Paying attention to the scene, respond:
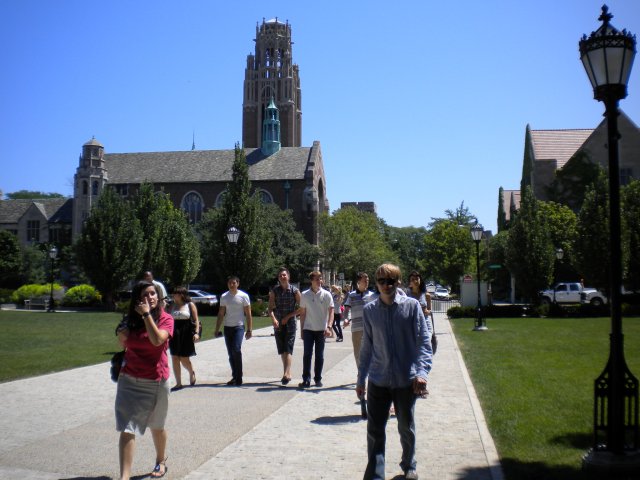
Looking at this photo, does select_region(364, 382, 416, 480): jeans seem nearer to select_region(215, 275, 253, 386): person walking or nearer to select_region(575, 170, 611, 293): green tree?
select_region(215, 275, 253, 386): person walking

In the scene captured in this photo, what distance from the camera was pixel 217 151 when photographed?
260 ft

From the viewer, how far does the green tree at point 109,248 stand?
151 feet

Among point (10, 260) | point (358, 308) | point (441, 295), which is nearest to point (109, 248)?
point (10, 260)

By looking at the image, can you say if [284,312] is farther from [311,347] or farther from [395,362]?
[395,362]

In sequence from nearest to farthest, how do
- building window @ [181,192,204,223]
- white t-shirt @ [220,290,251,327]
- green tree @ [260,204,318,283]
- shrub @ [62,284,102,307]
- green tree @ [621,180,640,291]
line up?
white t-shirt @ [220,290,251,327]
green tree @ [621,180,640,291]
shrub @ [62,284,102,307]
green tree @ [260,204,318,283]
building window @ [181,192,204,223]

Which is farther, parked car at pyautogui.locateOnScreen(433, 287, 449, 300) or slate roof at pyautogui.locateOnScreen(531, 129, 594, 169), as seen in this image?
parked car at pyautogui.locateOnScreen(433, 287, 449, 300)

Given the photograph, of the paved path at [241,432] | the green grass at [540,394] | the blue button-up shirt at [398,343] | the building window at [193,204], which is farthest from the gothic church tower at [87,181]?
the blue button-up shirt at [398,343]

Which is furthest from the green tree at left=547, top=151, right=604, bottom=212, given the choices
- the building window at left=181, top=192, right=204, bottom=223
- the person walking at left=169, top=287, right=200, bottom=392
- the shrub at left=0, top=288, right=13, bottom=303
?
the person walking at left=169, top=287, right=200, bottom=392

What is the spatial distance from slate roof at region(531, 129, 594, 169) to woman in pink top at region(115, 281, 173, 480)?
59.4 m

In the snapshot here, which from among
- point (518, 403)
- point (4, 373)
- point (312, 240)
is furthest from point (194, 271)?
point (518, 403)

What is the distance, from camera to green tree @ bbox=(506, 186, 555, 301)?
36.9m

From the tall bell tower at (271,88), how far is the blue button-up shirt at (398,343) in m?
Result: 91.7

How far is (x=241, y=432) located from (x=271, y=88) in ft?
312

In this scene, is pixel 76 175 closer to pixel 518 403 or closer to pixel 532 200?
pixel 532 200
